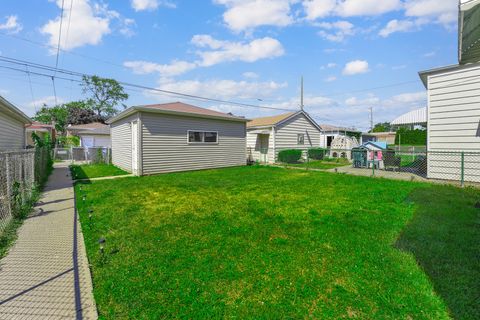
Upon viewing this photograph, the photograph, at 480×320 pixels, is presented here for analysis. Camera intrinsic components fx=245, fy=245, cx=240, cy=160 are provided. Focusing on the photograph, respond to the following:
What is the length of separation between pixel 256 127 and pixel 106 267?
15954 mm

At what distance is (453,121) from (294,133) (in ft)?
35.3

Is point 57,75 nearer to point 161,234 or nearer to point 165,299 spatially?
point 161,234

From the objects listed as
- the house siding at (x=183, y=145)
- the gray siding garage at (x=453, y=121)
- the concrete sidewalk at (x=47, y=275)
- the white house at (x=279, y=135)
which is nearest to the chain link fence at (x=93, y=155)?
the house siding at (x=183, y=145)

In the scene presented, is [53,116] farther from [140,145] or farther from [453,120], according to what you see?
[453,120]

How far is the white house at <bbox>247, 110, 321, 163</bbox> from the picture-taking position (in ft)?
56.8

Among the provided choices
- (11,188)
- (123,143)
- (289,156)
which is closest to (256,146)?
(289,156)

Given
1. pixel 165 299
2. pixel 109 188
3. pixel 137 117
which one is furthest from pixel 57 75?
pixel 165 299

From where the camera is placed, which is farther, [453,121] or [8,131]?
[8,131]

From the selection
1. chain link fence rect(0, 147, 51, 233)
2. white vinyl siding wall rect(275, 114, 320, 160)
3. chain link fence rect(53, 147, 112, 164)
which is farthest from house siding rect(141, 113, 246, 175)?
chain link fence rect(53, 147, 112, 164)

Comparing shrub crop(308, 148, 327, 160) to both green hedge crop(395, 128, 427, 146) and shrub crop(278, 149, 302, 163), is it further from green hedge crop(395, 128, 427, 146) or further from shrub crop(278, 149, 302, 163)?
green hedge crop(395, 128, 427, 146)

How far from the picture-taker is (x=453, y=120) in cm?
833

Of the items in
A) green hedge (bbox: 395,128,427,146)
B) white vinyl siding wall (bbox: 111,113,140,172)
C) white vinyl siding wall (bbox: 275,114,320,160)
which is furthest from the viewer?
green hedge (bbox: 395,128,427,146)

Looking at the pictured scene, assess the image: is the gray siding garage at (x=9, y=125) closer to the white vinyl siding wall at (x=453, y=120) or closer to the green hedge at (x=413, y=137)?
the white vinyl siding wall at (x=453, y=120)

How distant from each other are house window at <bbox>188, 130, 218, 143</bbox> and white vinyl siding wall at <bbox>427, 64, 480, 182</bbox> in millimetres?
9402
